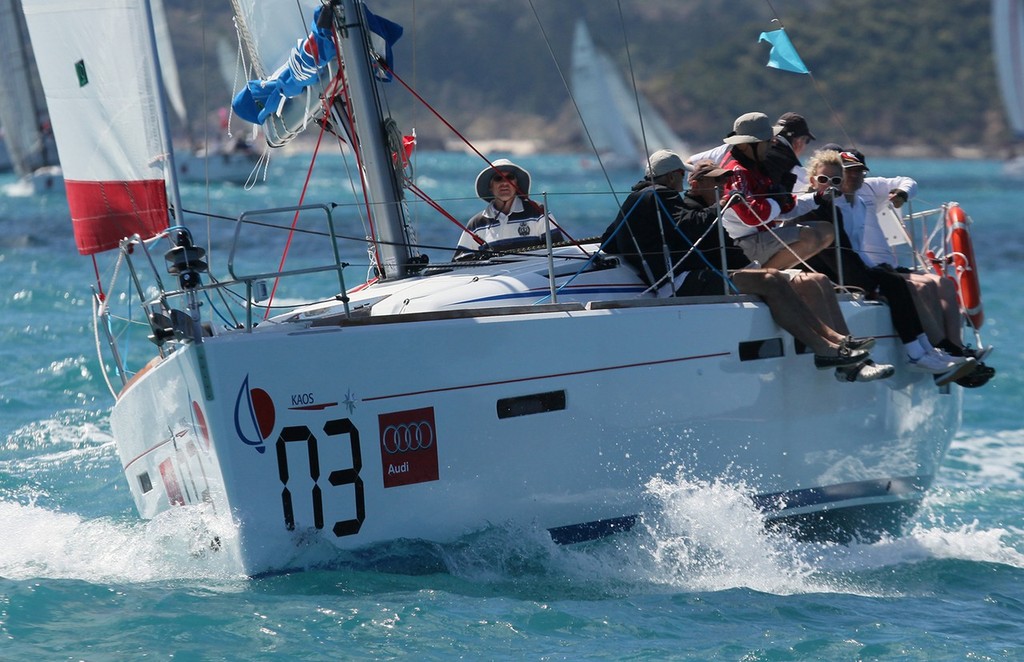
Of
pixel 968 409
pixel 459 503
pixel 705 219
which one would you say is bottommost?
pixel 968 409

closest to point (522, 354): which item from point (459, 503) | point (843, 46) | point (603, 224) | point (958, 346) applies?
point (459, 503)

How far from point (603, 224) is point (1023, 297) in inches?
408

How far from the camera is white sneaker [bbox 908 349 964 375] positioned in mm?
6859

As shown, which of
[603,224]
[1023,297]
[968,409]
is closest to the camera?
[968,409]

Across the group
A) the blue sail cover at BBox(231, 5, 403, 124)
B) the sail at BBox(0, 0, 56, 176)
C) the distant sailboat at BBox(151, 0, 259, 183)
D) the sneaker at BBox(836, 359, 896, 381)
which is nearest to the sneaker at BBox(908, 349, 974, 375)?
the sneaker at BBox(836, 359, 896, 381)

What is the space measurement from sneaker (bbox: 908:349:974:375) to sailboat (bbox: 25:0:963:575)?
133mm

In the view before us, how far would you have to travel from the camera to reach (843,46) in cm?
7925

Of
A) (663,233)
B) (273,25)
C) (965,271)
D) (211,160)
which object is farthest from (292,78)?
(211,160)

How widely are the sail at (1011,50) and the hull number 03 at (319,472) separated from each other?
4331cm

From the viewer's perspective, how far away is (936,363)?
6.90 meters

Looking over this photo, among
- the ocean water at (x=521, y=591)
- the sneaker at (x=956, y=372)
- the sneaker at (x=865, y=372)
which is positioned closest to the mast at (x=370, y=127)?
the ocean water at (x=521, y=591)

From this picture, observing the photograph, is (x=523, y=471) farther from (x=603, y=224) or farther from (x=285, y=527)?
(x=603, y=224)

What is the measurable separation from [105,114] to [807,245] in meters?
3.31

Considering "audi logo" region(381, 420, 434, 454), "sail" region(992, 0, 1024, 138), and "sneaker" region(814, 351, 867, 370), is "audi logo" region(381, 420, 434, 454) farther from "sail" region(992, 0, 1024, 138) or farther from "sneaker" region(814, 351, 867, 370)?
"sail" region(992, 0, 1024, 138)
